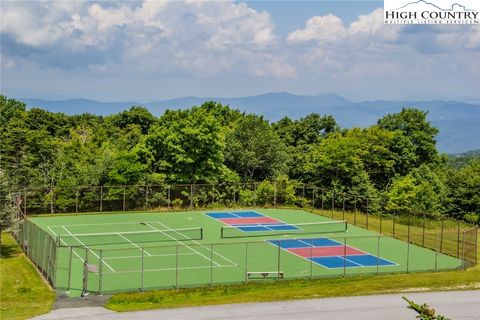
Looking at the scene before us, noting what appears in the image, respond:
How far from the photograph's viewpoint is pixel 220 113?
273ft

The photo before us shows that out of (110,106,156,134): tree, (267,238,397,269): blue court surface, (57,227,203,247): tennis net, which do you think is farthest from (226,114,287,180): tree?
(110,106,156,134): tree

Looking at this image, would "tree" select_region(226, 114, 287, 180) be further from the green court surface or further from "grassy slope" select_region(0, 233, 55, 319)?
"grassy slope" select_region(0, 233, 55, 319)

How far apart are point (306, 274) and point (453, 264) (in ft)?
30.5

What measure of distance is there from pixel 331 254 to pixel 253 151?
26.4m

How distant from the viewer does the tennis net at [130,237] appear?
38062 millimetres

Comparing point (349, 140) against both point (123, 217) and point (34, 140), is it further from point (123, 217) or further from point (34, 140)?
point (34, 140)

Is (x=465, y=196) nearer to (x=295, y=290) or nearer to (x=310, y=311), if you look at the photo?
(x=295, y=290)

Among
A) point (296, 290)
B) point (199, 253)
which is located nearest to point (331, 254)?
point (199, 253)

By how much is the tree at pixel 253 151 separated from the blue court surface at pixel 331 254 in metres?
21.8

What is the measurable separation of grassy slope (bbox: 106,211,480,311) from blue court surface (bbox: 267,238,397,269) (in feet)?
9.95

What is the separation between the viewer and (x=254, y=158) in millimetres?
61562

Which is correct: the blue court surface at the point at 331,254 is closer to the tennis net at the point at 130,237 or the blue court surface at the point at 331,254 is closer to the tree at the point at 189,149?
the tennis net at the point at 130,237

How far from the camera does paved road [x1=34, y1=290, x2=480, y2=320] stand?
22797mm

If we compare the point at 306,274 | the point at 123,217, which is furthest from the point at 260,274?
the point at 123,217
